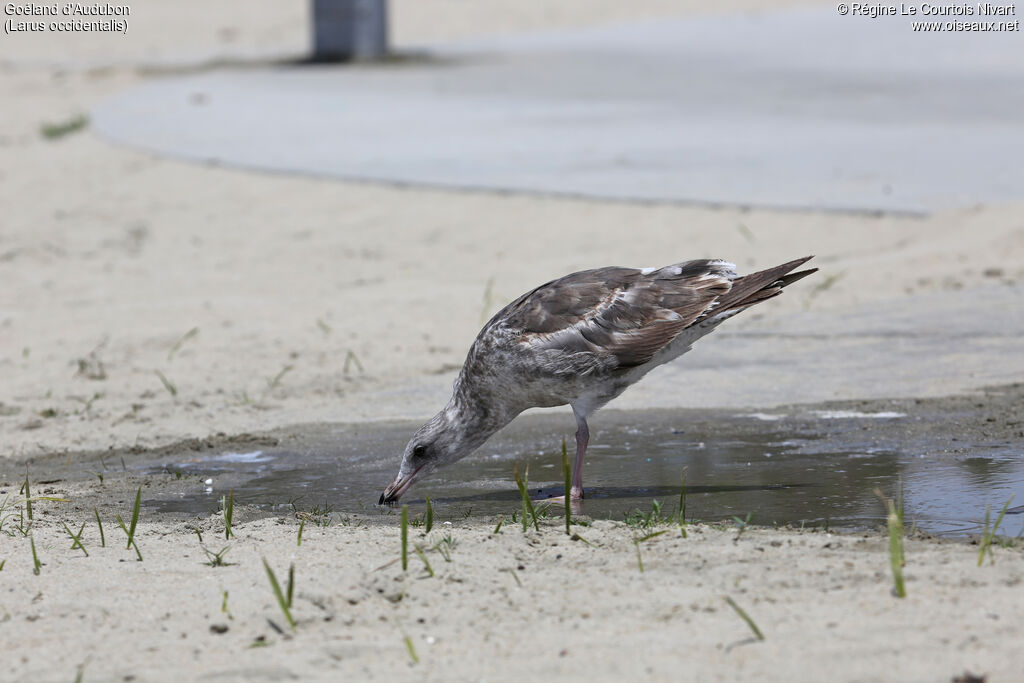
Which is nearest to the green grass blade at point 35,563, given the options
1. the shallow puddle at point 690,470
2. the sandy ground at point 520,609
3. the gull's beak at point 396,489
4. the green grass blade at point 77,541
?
the sandy ground at point 520,609

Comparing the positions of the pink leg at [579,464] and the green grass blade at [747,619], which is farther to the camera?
the pink leg at [579,464]

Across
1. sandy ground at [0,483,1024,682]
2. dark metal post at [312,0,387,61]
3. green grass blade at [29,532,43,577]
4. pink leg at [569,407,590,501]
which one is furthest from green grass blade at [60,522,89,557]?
dark metal post at [312,0,387,61]

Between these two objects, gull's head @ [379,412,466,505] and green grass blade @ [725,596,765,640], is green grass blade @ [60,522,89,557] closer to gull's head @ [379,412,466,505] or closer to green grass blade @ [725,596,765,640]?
gull's head @ [379,412,466,505]

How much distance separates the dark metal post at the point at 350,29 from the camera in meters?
22.4

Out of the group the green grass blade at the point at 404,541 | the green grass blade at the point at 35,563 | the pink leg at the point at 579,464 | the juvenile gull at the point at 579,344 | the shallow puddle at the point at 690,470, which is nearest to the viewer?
the green grass blade at the point at 404,541

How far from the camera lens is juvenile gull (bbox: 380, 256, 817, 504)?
5910 mm

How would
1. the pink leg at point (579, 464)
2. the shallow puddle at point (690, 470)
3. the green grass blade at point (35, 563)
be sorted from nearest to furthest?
1. the green grass blade at point (35, 563)
2. the shallow puddle at point (690, 470)
3. the pink leg at point (579, 464)

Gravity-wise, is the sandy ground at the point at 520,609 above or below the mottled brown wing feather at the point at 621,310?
below

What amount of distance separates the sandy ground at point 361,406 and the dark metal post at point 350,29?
5.18 metres

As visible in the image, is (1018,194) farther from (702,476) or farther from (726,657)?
(726,657)

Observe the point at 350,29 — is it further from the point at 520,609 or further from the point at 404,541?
the point at 520,609

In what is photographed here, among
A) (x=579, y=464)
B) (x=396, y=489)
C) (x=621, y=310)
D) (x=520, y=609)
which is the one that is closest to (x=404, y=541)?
(x=520, y=609)

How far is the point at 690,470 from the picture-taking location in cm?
612

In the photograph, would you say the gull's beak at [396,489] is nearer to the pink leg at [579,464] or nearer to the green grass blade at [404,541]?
the pink leg at [579,464]
